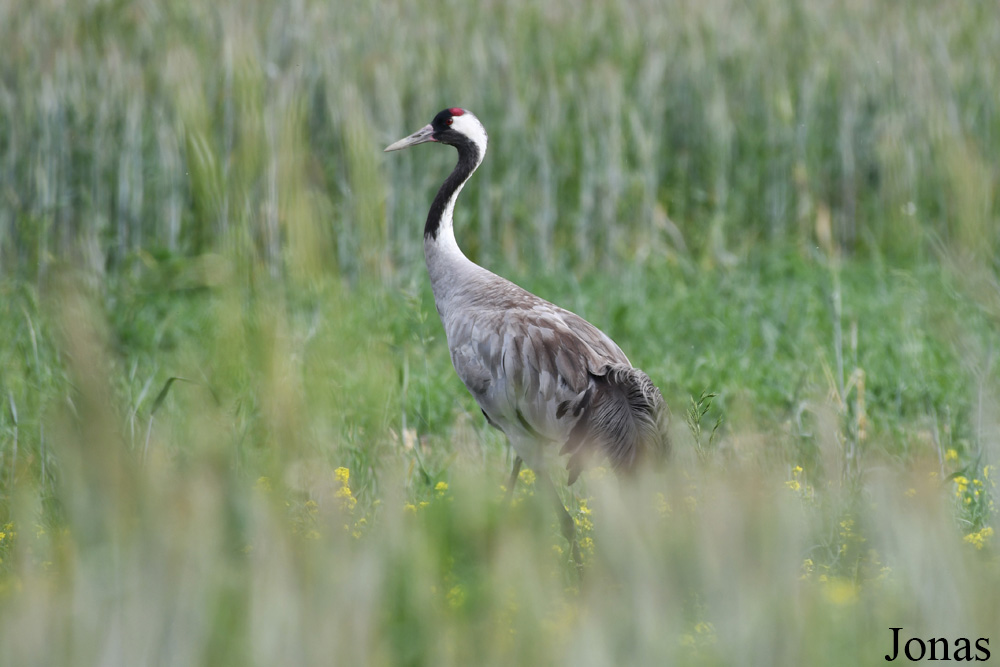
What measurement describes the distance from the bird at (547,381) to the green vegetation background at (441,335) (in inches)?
7.2

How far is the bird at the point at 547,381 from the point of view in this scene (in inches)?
116

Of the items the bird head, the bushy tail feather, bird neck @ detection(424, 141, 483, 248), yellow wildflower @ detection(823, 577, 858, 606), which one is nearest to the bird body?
the bushy tail feather

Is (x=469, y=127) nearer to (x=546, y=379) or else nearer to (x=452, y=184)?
(x=452, y=184)

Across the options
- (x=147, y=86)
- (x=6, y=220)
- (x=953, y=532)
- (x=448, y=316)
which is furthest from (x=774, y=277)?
(x=953, y=532)

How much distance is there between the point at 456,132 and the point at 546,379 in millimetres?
1325

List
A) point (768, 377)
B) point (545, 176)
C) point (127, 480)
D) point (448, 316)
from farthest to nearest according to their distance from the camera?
point (545, 176)
point (768, 377)
point (448, 316)
point (127, 480)

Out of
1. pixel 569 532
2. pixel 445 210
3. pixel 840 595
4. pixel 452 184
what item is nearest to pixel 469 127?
pixel 452 184

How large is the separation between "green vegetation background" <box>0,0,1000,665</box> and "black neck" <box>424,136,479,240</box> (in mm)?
323

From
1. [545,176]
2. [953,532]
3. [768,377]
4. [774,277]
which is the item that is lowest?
[953,532]

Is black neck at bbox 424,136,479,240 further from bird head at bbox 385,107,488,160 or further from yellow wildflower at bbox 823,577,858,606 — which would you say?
yellow wildflower at bbox 823,577,858,606

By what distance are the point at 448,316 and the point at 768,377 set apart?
185 cm

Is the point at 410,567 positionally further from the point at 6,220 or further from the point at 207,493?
the point at 6,220

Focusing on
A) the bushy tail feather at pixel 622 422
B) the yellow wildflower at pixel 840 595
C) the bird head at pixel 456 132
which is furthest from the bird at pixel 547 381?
the yellow wildflower at pixel 840 595

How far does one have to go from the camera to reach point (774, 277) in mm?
6867
